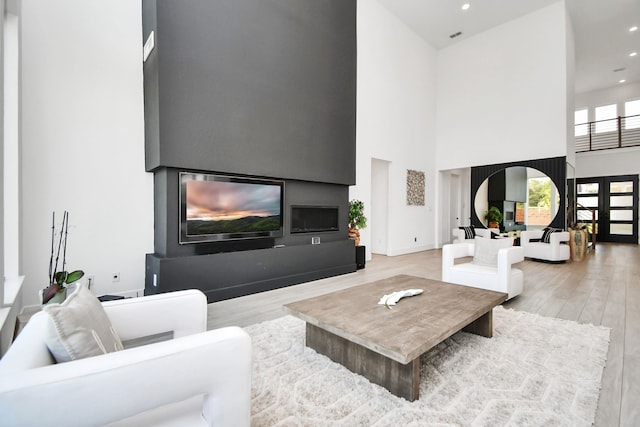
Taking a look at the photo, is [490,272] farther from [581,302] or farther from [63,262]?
[63,262]

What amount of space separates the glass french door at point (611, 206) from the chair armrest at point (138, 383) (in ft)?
39.4

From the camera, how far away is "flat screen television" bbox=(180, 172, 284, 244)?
3.31 metres

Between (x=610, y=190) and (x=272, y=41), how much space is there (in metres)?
11.8

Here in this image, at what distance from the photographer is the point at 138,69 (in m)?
3.43

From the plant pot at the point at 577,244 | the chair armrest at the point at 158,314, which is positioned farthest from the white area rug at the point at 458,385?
the plant pot at the point at 577,244

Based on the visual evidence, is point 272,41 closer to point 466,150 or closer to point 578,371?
point 578,371

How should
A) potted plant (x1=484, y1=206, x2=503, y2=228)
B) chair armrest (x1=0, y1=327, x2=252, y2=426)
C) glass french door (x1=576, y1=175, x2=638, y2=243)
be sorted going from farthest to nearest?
glass french door (x1=576, y1=175, x2=638, y2=243) → potted plant (x1=484, y1=206, x2=503, y2=228) → chair armrest (x1=0, y1=327, x2=252, y2=426)

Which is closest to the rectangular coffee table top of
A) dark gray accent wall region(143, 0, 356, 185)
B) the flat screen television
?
the flat screen television

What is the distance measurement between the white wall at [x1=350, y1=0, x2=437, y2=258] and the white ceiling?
32 cm

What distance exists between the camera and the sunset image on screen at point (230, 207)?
3.36 meters

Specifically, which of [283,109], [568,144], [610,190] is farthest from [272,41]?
[610,190]

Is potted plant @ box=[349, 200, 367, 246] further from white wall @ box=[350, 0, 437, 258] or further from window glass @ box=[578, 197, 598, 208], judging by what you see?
window glass @ box=[578, 197, 598, 208]

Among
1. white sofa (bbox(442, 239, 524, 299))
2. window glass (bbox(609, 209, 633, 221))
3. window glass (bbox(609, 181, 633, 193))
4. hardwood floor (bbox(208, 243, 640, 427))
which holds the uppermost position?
window glass (bbox(609, 181, 633, 193))

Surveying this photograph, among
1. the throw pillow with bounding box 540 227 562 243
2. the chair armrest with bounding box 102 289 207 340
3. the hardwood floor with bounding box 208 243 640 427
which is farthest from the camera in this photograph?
the throw pillow with bounding box 540 227 562 243
